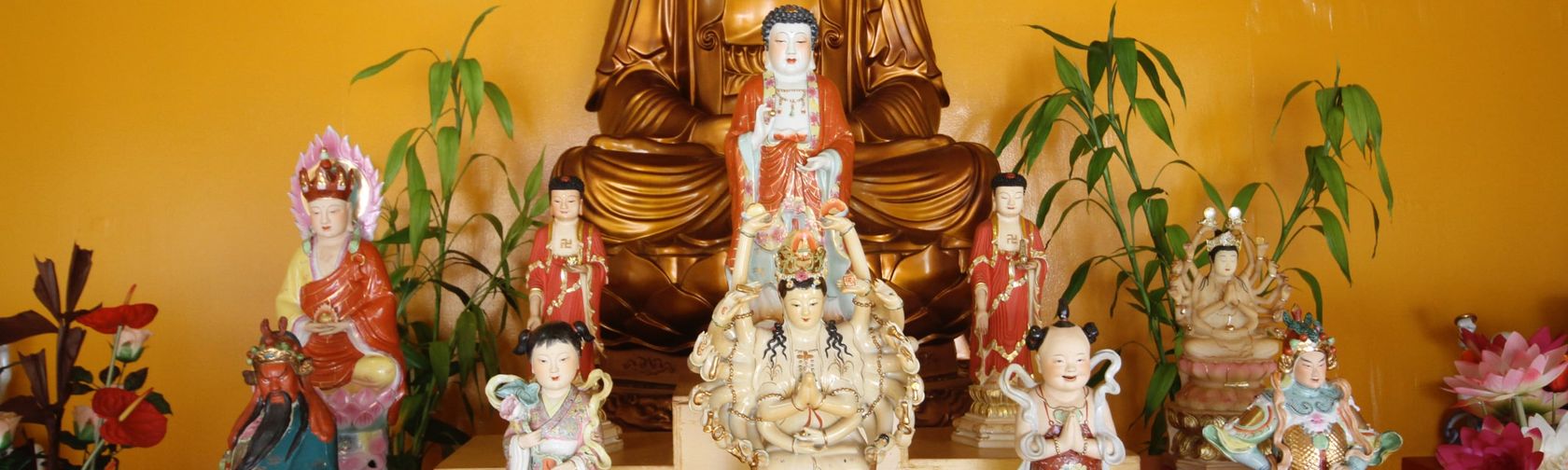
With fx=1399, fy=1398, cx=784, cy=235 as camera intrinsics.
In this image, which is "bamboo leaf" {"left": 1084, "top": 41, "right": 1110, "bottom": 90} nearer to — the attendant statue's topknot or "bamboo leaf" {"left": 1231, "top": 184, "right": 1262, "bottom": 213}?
"bamboo leaf" {"left": 1231, "top": 184, "right": 1262, "bottom": 213}

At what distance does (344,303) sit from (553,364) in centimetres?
80

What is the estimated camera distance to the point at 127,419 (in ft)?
10.4

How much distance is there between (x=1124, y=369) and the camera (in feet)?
15.4

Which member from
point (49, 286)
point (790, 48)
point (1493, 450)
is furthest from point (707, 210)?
point (1493, 450)

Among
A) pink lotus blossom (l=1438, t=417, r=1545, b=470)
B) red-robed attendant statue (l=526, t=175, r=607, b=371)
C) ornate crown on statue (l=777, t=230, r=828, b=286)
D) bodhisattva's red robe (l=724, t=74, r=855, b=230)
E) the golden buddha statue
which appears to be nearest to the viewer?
ornate crown on statue (l=777, t=230, r=828, b=286)

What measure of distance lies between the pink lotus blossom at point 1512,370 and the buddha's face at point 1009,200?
Result: 1192 mm

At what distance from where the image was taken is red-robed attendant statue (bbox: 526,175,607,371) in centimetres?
330

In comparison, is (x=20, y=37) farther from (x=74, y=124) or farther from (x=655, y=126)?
(x=655, y=126)

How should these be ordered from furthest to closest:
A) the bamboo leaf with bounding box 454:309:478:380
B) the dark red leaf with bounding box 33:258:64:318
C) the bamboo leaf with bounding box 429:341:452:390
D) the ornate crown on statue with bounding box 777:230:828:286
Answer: the bamboo leaf with bounding box 454:309:478:380 < the bamboo leaf with bounding box 429:341:452:390 < the dark red leaf with bounding box 33:258:64:318 < the ornate crown on statue with bounding box 777:230:828:286

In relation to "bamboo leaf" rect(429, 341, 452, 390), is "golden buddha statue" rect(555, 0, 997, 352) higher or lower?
higher

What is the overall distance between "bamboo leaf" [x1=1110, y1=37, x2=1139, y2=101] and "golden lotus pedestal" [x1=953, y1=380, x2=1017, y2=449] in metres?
1.01

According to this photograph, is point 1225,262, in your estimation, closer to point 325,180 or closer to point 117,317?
point 325,180

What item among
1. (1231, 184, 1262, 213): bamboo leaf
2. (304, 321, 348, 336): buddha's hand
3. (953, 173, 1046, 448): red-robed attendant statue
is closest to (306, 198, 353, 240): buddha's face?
(304, 321, 348, 336): buddha's hand

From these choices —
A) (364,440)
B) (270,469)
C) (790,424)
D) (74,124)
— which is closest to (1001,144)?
(790,424)
